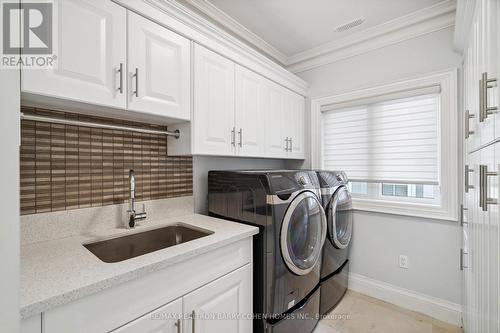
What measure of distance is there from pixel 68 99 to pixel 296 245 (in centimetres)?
157

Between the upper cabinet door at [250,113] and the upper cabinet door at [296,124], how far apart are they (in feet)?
1.59

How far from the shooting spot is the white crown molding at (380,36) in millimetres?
1948

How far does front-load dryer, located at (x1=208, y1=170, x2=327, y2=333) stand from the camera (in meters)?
1.45

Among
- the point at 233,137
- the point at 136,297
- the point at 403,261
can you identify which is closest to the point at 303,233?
the point at 233,137

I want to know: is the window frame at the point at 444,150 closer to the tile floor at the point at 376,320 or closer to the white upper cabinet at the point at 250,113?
the tile floor at the point at 376,320

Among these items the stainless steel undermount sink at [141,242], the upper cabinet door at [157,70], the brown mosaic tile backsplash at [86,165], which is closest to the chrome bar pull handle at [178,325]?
the stainless steel undermount sink at [141,242]

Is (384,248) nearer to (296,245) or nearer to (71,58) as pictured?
(296,245)

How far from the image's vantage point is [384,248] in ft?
7.47

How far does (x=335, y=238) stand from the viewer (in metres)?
2.06

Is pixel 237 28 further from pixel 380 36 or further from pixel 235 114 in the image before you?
pixel 380 36

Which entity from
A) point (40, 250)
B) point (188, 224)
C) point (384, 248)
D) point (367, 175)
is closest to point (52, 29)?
point (40, 250)

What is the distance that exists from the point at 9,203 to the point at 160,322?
782 mm

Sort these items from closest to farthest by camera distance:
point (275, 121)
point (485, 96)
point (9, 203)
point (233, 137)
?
point (9, 203) < point (485, 96) < point (233, 137) < point (275, 121)

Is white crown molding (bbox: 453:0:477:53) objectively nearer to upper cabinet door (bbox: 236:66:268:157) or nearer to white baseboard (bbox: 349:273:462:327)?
upper cabinet door (bbox: 236:66:268:157)
